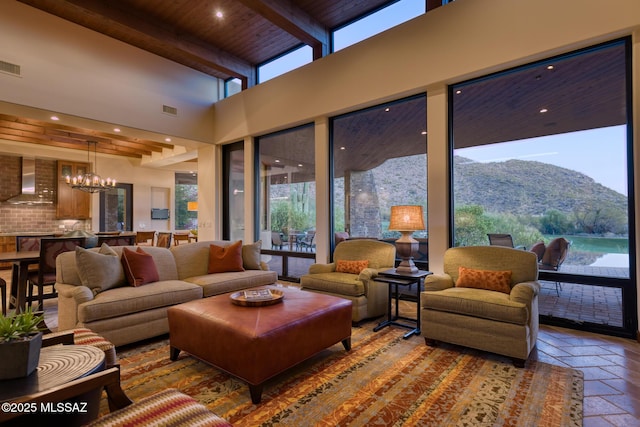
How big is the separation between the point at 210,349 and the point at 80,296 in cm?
147

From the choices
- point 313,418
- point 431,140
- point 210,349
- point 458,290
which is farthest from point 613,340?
point 210,349

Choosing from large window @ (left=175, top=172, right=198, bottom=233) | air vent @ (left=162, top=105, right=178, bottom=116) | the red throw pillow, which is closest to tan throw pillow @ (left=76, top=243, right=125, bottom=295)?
the red throw pillow

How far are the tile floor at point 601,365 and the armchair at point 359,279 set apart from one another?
1.60 metres

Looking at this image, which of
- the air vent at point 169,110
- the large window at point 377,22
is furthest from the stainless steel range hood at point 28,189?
the large window at point 377,22

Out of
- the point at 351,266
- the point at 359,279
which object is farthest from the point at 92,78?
the point at 359,279

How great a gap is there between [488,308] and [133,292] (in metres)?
3.32

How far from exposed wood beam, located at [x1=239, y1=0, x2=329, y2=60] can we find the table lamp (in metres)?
3.36

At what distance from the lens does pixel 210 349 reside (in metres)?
2.44

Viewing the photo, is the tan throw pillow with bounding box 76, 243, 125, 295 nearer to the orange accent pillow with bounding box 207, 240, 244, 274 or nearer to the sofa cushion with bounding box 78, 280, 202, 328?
the sofa cushion with bounding box 78, 280, 202, 328

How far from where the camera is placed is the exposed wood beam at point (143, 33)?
4762 millimetres

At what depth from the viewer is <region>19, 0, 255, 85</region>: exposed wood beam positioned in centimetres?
476

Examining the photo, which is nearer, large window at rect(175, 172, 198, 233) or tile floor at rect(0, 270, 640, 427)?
tile floor at rect(0, 270, 640, 427)

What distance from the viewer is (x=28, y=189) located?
8.24 metres

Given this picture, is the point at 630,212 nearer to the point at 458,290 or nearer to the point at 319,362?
the point at 458,290
